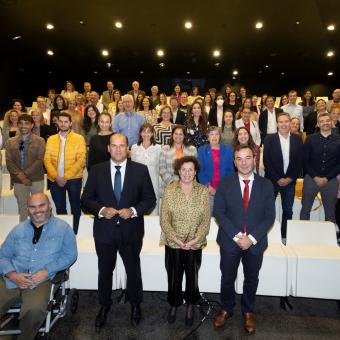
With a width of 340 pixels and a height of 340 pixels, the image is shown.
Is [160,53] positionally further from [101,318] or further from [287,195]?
[101,318]

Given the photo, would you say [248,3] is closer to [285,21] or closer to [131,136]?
[285,21]

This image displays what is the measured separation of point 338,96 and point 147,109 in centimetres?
387

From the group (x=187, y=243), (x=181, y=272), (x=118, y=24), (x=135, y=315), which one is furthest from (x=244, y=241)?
(x=118, y=24)

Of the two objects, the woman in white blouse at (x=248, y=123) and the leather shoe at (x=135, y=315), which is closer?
the leather shoe at (x=135, y=315)

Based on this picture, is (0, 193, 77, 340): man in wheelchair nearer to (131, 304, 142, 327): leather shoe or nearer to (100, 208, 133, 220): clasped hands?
(100, 208, 133, 220): clasped hands

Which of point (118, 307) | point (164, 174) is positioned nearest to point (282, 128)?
point (164, 174)

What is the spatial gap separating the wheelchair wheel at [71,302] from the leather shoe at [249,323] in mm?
1540

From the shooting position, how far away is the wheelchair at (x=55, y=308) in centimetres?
247

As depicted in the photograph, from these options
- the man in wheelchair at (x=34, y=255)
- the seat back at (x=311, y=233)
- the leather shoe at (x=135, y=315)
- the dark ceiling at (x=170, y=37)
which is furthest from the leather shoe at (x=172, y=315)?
the dark ceiling at (x=170, y=37)

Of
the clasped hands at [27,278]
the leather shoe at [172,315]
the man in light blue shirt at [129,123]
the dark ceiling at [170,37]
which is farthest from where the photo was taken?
the dark ceiling at [170,37]

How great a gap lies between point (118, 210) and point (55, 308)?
1.04 meters

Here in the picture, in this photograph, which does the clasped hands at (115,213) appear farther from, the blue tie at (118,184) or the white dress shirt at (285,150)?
the white dress shirt at (285,150)

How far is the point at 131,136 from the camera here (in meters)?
4.68

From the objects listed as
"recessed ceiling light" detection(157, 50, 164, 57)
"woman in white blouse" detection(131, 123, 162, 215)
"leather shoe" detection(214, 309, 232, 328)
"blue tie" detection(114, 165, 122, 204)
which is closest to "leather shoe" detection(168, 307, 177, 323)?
"leather shoe" detection(214, 309, 232, 328)
